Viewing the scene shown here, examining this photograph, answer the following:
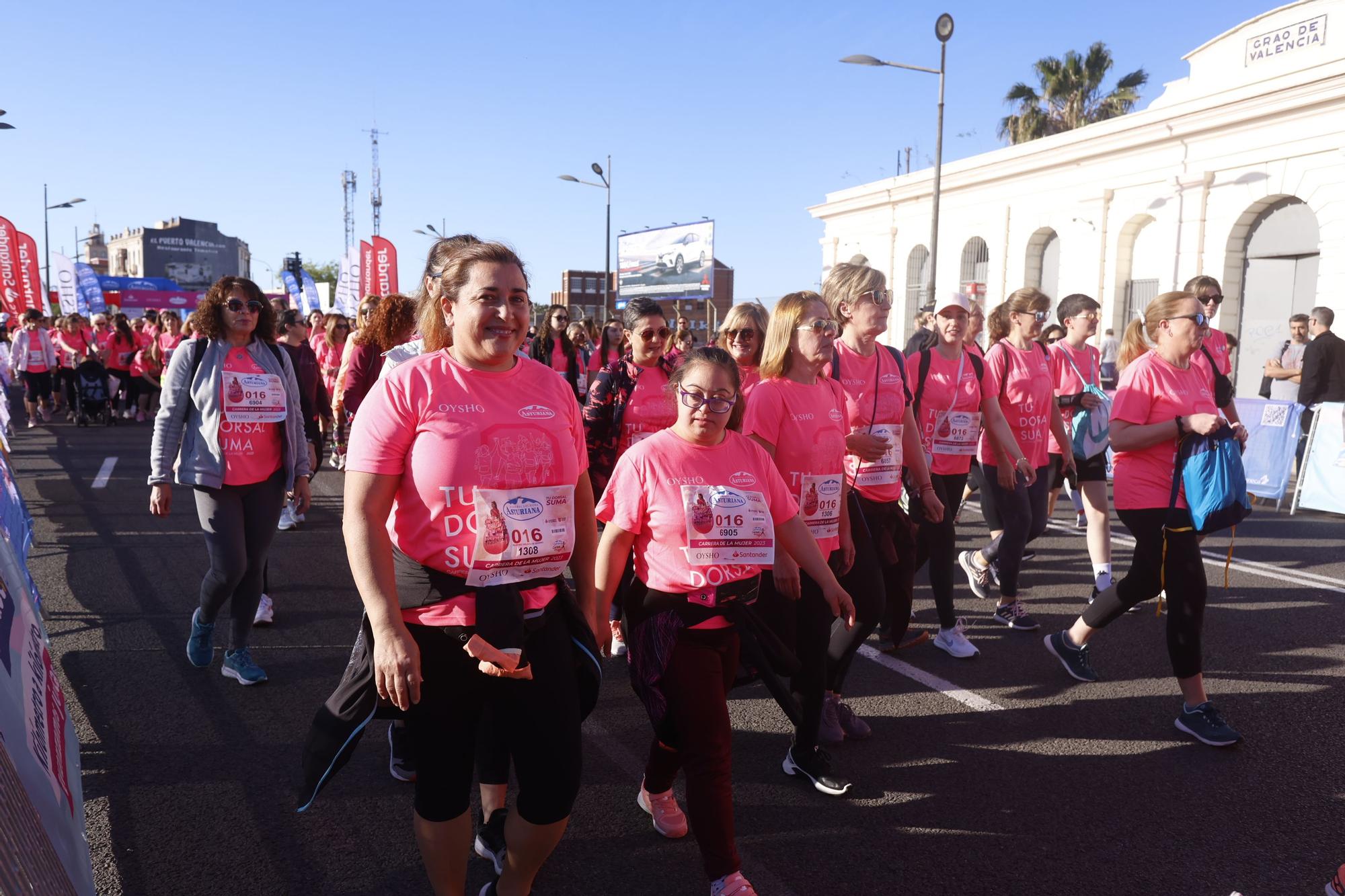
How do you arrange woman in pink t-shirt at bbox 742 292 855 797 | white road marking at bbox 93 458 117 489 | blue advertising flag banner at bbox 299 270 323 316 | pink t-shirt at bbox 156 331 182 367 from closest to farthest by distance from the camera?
woman in pink t-shirt at bbox 742 292 855 797
white road marking at bbox 93 458 117 489
pink t-shirt at bbox 156 331 182 367
blue advertising flag banner at bbox 299 270 323 316

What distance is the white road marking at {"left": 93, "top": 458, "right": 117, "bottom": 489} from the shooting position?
10405mm

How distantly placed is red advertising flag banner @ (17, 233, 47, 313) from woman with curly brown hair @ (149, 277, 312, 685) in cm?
2037

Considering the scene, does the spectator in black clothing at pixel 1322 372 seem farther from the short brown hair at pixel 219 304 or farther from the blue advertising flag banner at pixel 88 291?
the blue advertising flag banner at pixel 88 291

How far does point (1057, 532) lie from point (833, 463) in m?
6.11

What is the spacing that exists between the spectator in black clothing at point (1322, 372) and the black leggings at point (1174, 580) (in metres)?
8.20

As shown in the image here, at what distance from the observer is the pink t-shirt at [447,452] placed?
2.29 meters

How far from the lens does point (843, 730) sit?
4.23 meters

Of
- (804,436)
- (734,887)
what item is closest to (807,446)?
(804,436)

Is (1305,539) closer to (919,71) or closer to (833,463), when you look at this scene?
(833,463)

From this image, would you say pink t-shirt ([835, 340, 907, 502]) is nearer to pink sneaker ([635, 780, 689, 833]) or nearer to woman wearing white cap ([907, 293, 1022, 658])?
woman wearing white cap ([907, 293, 1022, 658])

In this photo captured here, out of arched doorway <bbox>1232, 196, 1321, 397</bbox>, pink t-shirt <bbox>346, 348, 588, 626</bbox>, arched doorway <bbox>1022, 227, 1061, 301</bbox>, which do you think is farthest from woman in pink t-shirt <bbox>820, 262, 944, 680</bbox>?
arched doorway <bbox>1022, 227, 1061, 301</bbox>

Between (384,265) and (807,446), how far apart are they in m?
23.0

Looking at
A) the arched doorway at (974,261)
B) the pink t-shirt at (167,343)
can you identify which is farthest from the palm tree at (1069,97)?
the pink t-shirt at (167,343)

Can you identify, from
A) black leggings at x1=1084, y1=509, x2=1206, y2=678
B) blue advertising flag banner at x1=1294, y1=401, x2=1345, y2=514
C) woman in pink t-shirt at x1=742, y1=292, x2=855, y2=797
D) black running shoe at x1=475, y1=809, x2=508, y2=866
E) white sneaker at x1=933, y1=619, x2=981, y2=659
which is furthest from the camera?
blue advertising flag banner at x1=1294, y1=401, x2=1345, y2=514
